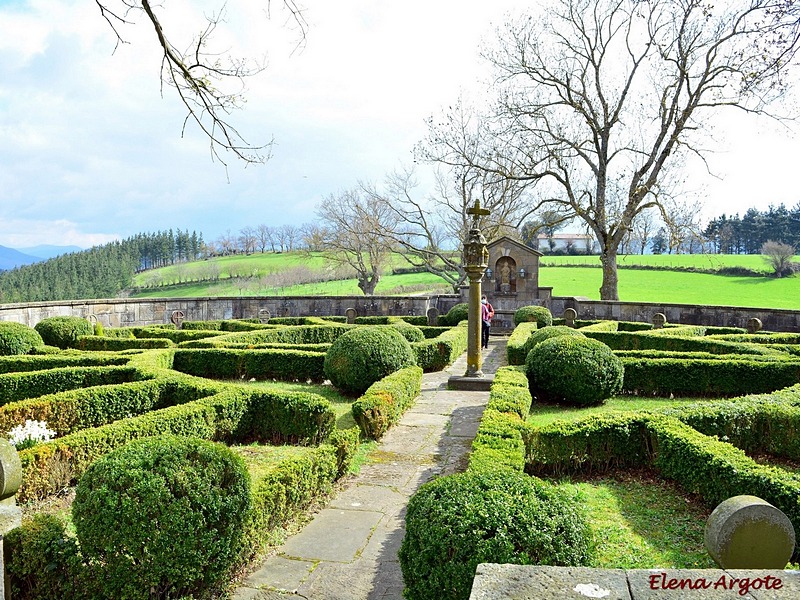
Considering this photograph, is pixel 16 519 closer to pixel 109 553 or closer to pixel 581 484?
pixel 109 553

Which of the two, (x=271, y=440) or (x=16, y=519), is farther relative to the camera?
(x=271, y=440)

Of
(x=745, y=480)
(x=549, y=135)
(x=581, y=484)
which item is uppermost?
(x=549, y=135)

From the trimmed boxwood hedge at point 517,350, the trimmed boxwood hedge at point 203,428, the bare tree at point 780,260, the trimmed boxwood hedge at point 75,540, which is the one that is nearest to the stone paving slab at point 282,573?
the trimmed boxwood hedge at point 75,540

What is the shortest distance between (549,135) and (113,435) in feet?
70.0

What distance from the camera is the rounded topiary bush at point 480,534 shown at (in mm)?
2932

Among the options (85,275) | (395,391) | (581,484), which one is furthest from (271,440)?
(85,275)

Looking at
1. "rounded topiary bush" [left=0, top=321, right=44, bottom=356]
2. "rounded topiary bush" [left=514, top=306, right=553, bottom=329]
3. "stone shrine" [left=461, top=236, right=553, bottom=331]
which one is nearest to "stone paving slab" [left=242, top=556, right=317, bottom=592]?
"rounded topiary bush" [left=0, top=321, right=44, bottom=356]

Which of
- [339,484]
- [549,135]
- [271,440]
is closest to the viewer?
[339,484]

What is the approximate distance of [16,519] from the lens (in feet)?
11.6

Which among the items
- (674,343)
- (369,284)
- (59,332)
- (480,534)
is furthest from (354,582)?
(369,284)

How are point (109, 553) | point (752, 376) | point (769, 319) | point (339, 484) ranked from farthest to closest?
point (769, 319) → point (752, 376) → point (339, 484) → point (109, 553)

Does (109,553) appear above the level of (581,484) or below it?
above

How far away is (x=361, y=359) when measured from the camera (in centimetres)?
912

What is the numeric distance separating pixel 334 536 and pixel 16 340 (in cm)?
1013
